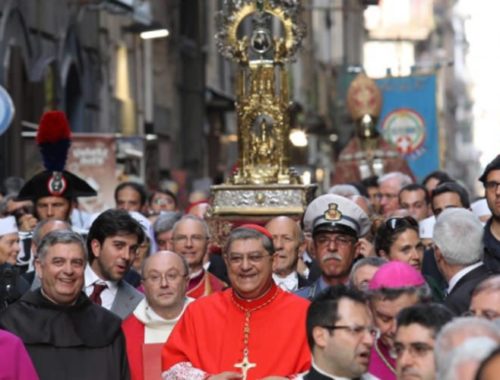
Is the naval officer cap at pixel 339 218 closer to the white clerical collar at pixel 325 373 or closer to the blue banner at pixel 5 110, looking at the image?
the white clerical collar at pixel 325 373

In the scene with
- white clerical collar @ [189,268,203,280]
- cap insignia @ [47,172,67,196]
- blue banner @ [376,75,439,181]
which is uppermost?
blue banner @ [376,75,439,181]

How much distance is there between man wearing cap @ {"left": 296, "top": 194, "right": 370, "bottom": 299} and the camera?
36.4 feet

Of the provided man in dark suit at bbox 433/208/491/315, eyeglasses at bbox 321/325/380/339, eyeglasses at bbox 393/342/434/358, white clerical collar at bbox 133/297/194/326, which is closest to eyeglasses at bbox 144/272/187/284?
white clerical collar at bbox 133/297/194/326

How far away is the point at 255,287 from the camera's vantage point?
959cm

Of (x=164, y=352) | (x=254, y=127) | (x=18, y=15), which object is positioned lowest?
(x=164, y=352)

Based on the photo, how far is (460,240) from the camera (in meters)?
10.2

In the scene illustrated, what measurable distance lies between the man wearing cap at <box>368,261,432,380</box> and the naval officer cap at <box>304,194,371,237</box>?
219cm

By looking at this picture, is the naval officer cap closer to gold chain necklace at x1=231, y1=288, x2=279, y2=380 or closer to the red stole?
the red stole

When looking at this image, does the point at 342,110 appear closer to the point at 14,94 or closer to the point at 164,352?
the point at 14,94

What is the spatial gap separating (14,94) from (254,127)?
949 centimetres

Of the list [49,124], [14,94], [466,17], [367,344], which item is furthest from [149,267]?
[466,17]

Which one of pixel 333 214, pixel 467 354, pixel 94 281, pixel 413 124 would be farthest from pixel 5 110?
pixel 413 124

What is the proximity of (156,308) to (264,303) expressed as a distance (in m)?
1.19

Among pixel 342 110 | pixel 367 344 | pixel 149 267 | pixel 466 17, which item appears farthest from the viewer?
pixel 466 17
